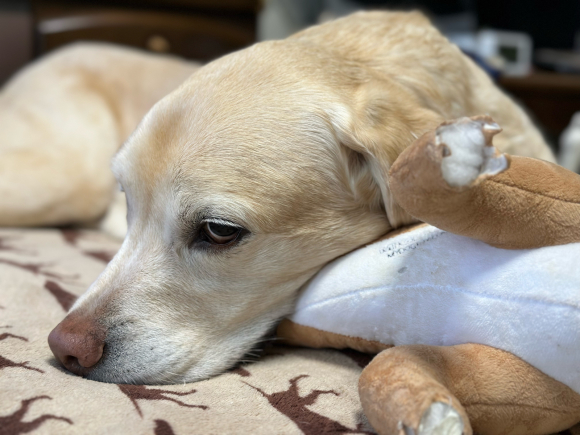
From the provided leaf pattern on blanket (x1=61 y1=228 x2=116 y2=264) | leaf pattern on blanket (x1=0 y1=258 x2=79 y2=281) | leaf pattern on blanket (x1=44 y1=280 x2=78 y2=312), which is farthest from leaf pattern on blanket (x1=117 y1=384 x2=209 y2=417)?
leaf pattern on blanket (x1=61 y1=228 x2=116 y2=264)

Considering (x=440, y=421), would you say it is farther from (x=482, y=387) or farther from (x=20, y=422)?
(x=20, y=422)

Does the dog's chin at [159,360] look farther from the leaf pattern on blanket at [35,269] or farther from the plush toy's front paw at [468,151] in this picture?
the plush toy's front paw at [468,151]

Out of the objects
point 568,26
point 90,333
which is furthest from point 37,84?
A: point 568,26

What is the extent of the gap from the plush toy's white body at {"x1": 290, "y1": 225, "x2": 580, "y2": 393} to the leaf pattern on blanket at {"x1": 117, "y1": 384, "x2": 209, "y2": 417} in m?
0.40

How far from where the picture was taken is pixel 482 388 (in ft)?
3.57

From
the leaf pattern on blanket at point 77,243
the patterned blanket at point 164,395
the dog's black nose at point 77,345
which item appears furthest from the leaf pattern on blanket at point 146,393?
the leaf pattern on blanket at point 77,243

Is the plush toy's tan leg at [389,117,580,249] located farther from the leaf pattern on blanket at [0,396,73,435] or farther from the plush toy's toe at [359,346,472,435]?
the leaf pattern on blanket at [0,396,73,435]

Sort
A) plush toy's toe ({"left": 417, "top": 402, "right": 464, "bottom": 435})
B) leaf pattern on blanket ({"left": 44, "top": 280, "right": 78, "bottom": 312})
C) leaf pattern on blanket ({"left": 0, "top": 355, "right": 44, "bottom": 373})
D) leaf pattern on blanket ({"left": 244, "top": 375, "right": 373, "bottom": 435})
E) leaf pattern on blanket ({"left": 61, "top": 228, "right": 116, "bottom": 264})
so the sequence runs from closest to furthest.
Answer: plush toy's toe ({"left": 417, "top": 402, "right": 464, "bottom": 435}), leaf pattern on blanket ({"left": 244, "top": 375, "right": 373, "bottom": 435}), leaf pattern on blanket ({"left": 0, "top": 355, "right": 44, "bottom": 373}), leaf pattern on blanket ({"left": 44, "top": 280, "right": 78, "bottom": 312}), leaf pattern on blanket ({"left": 61, "top": 228, "right": 116, "bottom": 264})

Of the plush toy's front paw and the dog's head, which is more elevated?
the plush toy's front paw

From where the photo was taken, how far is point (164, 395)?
1302mm

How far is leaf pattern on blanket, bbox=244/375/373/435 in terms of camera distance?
1149 millimetres

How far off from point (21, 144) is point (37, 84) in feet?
1.59

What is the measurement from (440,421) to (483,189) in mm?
424

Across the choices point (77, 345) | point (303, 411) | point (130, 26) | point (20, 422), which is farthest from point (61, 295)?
point (130, 26)
